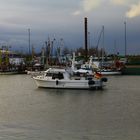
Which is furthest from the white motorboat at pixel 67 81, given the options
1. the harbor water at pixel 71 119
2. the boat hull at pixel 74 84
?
the harbor water at pixel 71 119

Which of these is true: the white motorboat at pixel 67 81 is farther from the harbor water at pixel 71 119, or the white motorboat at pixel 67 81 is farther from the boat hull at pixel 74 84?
the harbor water at pixel 71 119

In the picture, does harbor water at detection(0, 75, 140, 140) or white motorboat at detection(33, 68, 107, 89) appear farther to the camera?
white motorboat at detection(33, 68, 107, 89)

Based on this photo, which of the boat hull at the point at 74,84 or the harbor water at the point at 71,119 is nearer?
the harbor water at the point at 71,119

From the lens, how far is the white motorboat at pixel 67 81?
223 feet

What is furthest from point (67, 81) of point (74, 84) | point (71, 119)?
point (71, 119)

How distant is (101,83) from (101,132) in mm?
39719

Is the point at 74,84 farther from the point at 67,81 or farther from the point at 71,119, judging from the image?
the point at 71,119

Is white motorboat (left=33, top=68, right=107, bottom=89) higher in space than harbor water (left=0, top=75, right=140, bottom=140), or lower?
higher

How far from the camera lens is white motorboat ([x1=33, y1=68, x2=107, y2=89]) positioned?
67938 millimetres

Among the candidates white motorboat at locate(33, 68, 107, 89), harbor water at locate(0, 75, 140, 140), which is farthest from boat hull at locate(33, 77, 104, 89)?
harbor water at locate(0, 75, 140, 140)

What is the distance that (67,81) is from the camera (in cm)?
6806

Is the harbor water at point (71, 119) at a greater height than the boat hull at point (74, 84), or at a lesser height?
lesser

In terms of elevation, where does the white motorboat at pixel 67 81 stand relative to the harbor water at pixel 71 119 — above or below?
above

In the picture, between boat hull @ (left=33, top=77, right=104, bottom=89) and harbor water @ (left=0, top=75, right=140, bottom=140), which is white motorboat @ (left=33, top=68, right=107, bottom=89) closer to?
boat hull @ (left=33, top=77, right=104, bottom=89)
